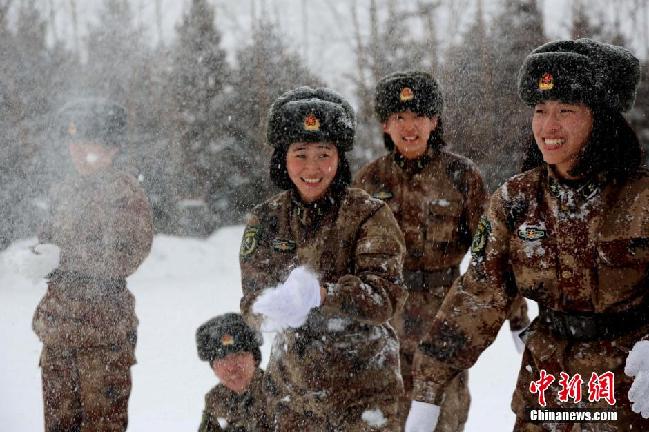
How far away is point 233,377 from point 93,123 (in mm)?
1591

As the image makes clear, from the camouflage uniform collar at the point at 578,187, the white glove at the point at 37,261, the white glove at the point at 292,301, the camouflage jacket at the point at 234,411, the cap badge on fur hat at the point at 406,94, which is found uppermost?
the cap badge on fur hat at the point at 406,94

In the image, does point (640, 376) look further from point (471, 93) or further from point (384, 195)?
point (471, 93)

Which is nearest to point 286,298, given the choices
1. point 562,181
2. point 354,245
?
point 354,245

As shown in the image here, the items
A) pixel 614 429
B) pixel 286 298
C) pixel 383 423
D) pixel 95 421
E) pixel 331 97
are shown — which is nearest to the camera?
pixel 614 429

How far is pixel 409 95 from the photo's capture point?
163 inches

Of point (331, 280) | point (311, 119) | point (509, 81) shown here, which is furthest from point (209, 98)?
point (331, 280)

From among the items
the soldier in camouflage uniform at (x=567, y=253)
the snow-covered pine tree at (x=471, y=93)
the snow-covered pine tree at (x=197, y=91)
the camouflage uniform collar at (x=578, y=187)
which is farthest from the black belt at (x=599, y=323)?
the snow-covered pine tree at (x=197, y=91)

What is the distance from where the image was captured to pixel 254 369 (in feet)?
12.2

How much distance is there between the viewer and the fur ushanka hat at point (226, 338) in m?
3.69

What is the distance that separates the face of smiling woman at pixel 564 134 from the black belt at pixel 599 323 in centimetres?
45

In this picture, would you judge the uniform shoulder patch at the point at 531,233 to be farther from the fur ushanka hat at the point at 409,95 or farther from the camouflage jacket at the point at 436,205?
the fur ushanka hat at the point at 409,95

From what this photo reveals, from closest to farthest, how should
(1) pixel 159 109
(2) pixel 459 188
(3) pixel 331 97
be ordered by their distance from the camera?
(3) pixel 331 97
(2) pixel 459 188
(1) pixel 159 109

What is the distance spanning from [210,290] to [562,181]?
9212 mm

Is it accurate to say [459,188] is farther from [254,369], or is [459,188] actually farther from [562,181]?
[562,181]
